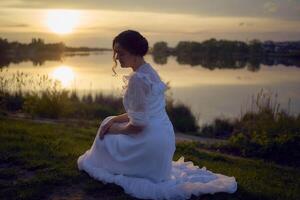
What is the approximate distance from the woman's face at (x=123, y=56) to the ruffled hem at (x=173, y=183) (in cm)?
111

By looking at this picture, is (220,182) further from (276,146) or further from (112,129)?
(276,146)

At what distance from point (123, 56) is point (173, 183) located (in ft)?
4.32

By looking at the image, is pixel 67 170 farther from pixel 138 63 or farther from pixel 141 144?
pixel 138 63

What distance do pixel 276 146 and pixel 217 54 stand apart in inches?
2758

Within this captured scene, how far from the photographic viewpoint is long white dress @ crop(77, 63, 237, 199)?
502 centimetres

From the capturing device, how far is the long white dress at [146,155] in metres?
5.02

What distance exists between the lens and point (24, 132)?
8305mm

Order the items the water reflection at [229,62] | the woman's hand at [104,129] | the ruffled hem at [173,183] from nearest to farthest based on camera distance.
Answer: the ruffled hem at [173,183] < the woman's hand at [104,129] < the water reflection at [229,62]

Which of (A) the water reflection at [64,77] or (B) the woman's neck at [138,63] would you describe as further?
(A) the water reflection at [64,77]

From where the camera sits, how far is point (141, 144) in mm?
5203

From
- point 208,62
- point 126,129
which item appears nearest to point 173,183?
point 126,129

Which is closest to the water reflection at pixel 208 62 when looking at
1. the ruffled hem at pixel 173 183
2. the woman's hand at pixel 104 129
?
the woman's hand at pixel 104 129

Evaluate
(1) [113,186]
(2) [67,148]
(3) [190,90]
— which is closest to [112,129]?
(1) [113,186]

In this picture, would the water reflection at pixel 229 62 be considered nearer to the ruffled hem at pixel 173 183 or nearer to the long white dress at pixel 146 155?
the ruffled hem at pixel 173 183
